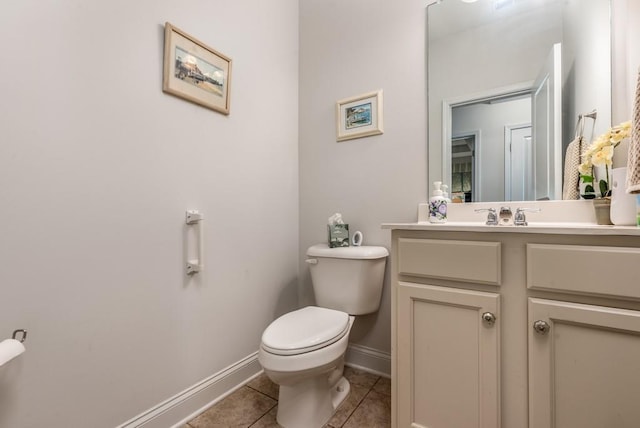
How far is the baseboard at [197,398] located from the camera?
45.4 inches

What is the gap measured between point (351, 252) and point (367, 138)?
698 millimetres

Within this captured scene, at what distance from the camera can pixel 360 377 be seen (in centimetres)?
162

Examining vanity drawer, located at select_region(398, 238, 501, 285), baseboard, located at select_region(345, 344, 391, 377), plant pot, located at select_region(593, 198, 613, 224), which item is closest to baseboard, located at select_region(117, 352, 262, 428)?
baseboard, located at select_region(345, 344, 391, 377)

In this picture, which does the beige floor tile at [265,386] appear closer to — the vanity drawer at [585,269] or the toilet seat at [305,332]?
the toilet seat at [305,332]

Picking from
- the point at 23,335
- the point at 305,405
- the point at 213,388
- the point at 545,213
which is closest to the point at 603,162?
the point at 545,213

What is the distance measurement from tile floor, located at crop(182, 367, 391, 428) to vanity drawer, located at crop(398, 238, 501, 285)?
74 cm

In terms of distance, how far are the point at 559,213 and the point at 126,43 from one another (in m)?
1.88

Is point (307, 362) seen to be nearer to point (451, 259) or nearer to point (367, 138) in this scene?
point (451, 259)

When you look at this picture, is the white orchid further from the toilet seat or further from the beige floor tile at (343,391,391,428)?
the beige floor tile at (343,391,391,428)

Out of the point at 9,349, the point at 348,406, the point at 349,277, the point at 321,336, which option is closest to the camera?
the point at 9,349

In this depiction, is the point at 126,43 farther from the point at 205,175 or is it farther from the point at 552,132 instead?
the point at 552,132

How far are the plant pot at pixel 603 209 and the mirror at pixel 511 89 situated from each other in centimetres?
18

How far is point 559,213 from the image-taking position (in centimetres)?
118

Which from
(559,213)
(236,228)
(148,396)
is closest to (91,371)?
(148,396)
